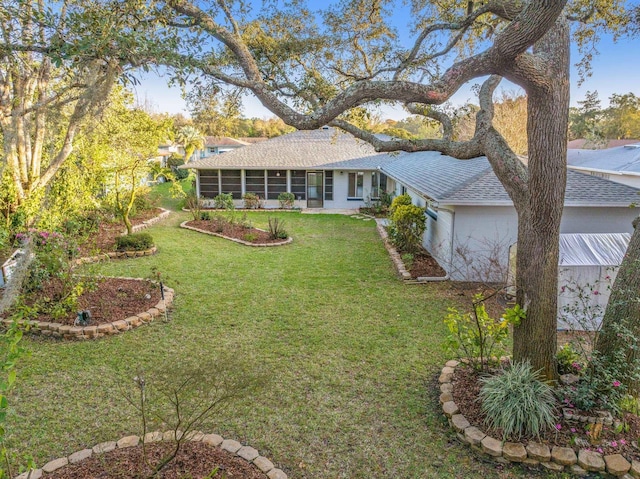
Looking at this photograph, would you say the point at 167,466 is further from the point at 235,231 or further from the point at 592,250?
the point at 235,231

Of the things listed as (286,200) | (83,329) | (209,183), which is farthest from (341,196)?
(83,329)

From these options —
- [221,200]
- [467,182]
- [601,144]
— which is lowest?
[221,200]

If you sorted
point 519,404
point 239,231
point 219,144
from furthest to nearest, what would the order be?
point 219,144
point 239,231
point 519,404

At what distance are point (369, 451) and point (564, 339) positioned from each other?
15.2ft

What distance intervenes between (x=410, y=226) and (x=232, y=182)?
12615 millimetres

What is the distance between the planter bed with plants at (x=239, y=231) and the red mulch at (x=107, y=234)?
2136 millimetres

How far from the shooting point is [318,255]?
40.9 feet

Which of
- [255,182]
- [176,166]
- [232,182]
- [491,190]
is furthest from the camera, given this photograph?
[176,166]

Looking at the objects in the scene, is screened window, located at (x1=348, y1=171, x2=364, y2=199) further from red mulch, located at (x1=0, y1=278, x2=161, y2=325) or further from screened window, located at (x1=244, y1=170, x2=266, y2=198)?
red mulch, located at (x1=0, y1=278, x2=161, y2=325)

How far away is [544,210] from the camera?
4.70 meters

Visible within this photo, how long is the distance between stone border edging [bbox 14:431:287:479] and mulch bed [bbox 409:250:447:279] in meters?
6.79

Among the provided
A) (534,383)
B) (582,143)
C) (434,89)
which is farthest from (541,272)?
(582,143)

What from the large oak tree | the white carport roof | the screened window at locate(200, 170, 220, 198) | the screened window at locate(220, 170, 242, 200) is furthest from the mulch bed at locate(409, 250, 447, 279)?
the screened window at locate(200, 170, 220, 198)

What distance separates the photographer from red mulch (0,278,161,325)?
24.1 feet
